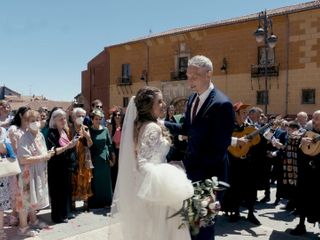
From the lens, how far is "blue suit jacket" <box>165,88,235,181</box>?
325 cm

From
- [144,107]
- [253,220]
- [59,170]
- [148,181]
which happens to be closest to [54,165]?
[59,170]

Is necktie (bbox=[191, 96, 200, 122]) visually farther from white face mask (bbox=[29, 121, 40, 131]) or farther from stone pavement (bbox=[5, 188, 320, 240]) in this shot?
white face mask (bbox=[29, 121, 40, 131])

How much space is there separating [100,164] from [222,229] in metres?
2.49

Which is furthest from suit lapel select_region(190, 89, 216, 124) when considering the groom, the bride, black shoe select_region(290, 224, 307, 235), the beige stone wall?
the beige stone wall

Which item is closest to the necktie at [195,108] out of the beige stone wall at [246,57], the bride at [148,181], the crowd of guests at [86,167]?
the bride at [148,181]

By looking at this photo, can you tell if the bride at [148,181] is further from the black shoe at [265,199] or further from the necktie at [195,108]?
the black shoe at [265,199]

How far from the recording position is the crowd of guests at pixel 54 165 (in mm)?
5172

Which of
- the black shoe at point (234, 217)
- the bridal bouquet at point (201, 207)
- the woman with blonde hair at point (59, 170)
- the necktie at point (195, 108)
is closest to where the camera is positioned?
the bridal bouquet at point (201, 207)

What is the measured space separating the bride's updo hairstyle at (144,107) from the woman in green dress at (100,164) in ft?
11.1

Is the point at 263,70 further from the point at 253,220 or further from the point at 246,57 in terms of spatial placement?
the point at 253,220

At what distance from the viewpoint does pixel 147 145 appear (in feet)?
10.4

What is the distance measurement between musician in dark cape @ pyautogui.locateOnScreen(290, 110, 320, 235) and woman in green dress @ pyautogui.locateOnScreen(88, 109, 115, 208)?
3307mm

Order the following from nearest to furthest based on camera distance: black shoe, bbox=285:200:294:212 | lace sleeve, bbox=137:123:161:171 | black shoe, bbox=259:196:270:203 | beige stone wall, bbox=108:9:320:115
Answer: lace sleeve, bbox=137:123:161:171 → black shoe, bbox=285:200:294:212 → black shoe, bbox=259:196:270:203 → beige stone wall, bbox=108:9:320:115

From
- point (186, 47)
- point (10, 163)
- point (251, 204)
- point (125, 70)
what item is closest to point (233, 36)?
point (186, 47)
